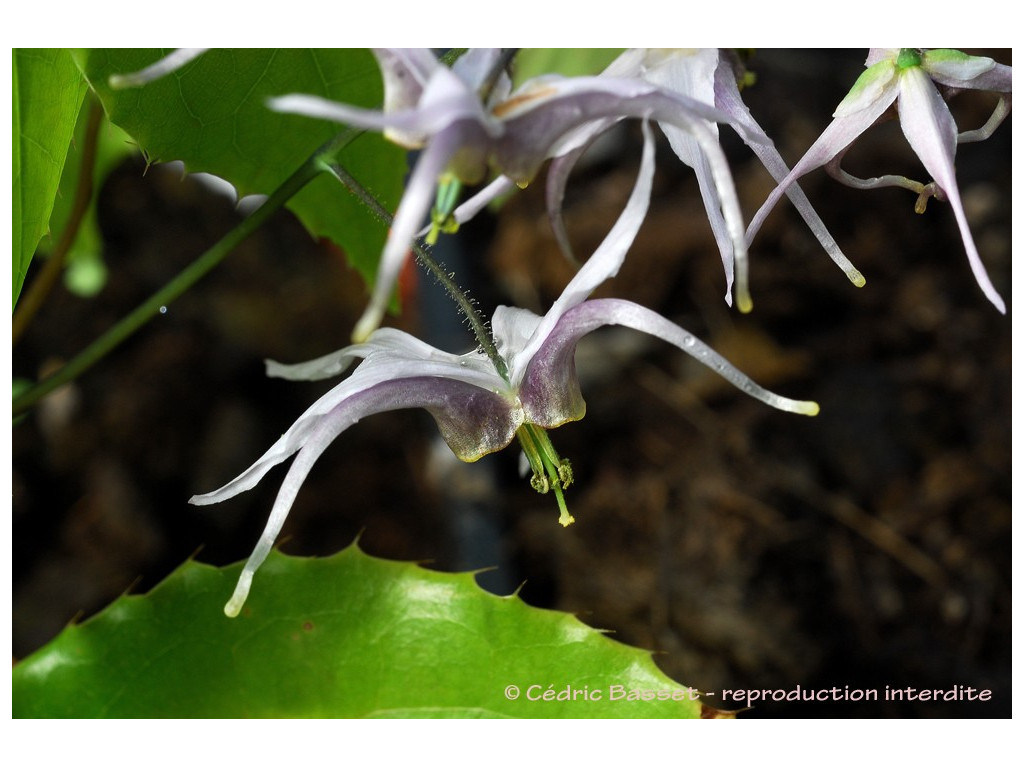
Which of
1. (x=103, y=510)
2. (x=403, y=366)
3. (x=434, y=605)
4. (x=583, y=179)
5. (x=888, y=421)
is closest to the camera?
(x=403, y=366)

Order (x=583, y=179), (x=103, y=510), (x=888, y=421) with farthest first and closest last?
(x=583, y=179) < (x=888, y=421) < (x=103, y=510)

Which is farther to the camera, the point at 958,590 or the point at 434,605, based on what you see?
the point at 958,590

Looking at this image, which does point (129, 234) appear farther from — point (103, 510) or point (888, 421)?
point (888, 421)

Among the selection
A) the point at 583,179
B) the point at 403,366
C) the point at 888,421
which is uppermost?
the point at 403,366

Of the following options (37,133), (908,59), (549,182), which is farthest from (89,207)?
(908,59)

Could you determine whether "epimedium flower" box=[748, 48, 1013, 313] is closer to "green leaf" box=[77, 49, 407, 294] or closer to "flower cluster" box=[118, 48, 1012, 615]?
"flower cluster" box=[118, 48, 1012, 615]

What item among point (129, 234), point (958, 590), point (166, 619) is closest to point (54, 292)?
point (129, 234)

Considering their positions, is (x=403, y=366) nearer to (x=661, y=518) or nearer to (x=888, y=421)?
(x=661, y=518)

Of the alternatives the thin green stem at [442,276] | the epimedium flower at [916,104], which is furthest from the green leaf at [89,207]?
the epimedium flower at [916,104]
